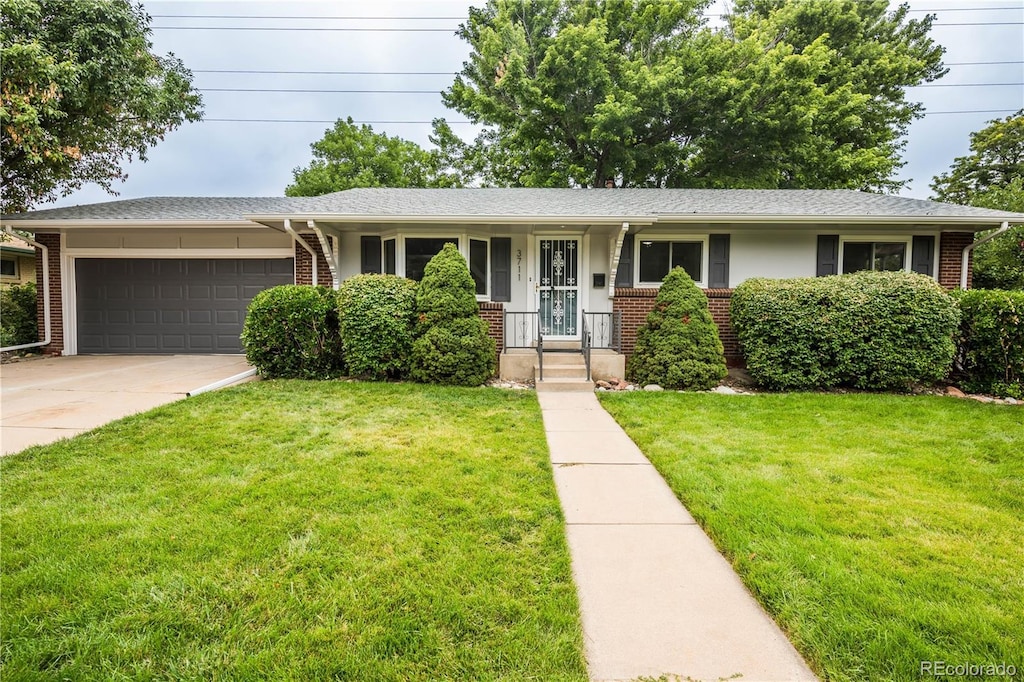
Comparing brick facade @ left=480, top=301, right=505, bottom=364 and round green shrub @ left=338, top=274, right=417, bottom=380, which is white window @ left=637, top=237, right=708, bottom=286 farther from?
round green shrub @ left=338, top=274, right=417, bottom=380

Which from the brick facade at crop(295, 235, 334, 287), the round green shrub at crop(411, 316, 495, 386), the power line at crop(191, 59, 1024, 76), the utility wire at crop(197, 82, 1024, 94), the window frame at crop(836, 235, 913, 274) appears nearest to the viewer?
the round green shrub at crop(411, 316, 495, 386)

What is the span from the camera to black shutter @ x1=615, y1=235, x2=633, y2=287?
8648 mm

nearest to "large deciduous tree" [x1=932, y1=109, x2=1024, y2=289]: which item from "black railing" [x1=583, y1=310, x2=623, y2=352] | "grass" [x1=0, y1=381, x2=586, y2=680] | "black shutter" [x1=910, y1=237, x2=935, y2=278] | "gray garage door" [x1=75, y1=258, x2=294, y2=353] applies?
"black shutter" [x1=910, y1=237, x2=935, y2=278]

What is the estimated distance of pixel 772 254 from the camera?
879 cm

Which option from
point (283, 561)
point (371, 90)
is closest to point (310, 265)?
point (283, 561)

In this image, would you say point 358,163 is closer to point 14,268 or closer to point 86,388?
point 14,268

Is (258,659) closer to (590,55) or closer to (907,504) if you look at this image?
(907,504)

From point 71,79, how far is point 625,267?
10276mm

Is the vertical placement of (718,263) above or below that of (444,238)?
below

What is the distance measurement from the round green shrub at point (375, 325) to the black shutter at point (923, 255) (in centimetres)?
927

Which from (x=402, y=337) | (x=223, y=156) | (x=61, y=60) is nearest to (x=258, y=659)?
(x=402, y=337)

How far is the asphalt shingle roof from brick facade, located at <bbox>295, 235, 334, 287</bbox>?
0.69 m

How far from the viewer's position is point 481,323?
716 cm

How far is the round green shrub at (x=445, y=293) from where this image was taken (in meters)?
6.91
